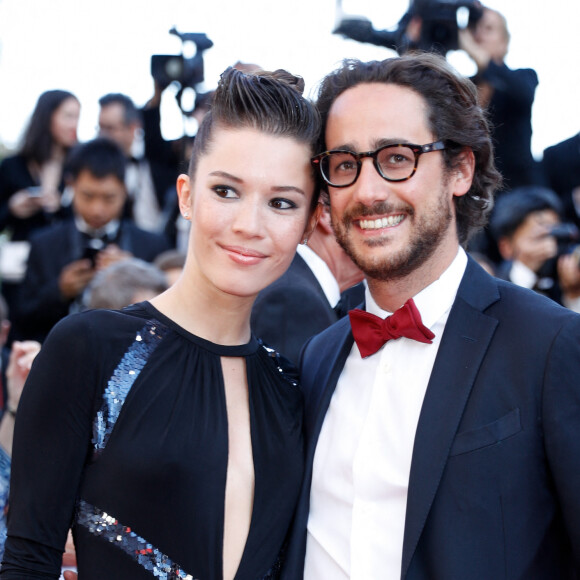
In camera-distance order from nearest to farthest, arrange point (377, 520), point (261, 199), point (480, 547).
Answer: point (480, 547) → point (377, 520) → point (261, 199)

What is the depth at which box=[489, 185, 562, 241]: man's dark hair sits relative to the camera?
5531 millimetres

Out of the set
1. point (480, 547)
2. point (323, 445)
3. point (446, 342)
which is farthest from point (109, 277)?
point (480, 547)

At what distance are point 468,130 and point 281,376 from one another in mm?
980

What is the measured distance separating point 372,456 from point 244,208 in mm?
785

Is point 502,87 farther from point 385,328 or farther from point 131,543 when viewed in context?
point 131,543

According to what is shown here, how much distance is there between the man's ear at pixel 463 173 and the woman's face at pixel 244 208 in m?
0.50

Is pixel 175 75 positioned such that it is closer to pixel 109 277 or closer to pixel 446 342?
pixel 109 277

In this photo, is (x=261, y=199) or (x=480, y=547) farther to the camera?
(x=261, y=199)

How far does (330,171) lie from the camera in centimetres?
256

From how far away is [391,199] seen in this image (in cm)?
248

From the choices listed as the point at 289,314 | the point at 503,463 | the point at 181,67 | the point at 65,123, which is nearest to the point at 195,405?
the point at 289,314

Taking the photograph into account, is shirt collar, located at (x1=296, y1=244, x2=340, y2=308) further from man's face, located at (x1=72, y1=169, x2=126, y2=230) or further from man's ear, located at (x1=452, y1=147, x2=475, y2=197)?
man's face, located at (x1=72, y1=169, x2=126, y2=230)

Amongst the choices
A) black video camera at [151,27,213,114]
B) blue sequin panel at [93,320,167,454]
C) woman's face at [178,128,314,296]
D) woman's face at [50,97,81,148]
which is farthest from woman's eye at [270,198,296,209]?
black video camera at [151,27,213,114]

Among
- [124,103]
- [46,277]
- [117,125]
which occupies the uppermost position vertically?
[124,103]
